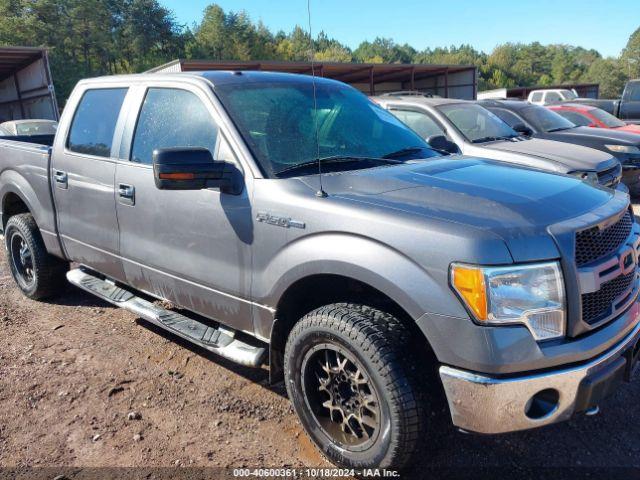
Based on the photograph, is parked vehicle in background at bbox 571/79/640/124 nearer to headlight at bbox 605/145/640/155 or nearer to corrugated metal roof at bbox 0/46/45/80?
headlight at bbox 605/145/640/155

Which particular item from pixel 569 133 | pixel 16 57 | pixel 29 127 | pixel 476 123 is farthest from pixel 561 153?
pixel 16 57

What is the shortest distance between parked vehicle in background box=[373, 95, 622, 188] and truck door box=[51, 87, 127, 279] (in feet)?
13.3

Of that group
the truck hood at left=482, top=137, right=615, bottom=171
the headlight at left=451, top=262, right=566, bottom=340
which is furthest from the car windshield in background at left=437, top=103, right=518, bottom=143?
the headlight at left=451, top=262, right=566, bottom=340

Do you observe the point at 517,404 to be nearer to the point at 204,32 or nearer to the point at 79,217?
the point at 79,217

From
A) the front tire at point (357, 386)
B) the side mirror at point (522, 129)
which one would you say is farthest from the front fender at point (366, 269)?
the side mirror at point (522, 129)

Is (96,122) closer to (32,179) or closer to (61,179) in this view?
(61,179)

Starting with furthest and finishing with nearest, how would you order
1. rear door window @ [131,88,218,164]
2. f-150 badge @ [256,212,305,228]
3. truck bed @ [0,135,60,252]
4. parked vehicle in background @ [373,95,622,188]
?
parked vehicle in background @ [373,95,622,188] → truck bed @ [0,135,60,252] → rear door window @ [131,88,218,164] → f-150 badge @ [256,212,305,228]

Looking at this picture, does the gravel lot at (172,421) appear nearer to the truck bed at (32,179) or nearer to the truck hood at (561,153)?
the truck bed at (32,179)

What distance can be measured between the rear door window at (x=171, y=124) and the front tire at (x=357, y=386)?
1279mm

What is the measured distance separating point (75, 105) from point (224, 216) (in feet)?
7.75

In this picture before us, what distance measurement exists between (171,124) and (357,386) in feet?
6.74

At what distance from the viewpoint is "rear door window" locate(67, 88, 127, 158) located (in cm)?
393

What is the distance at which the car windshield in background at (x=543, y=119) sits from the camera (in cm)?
931

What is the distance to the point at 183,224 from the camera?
3.19m
